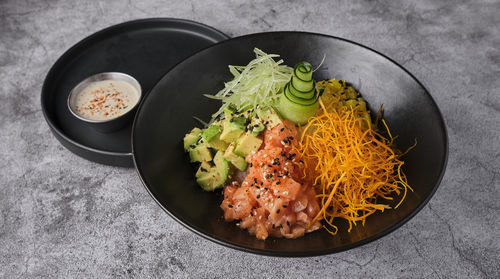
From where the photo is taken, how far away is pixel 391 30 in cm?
384

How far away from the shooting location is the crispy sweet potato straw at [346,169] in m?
2.12

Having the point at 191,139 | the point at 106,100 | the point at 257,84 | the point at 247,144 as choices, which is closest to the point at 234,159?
the point at 247,144

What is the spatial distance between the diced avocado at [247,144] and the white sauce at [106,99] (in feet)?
3.52

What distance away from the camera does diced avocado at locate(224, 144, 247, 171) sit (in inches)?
89.6

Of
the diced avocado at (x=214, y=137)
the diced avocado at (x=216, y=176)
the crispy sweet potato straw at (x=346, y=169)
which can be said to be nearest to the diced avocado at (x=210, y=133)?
the diced avocado at (x=214, y=137)

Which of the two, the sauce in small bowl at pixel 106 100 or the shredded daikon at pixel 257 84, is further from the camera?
the sauce in small bowl at pixel 106 100

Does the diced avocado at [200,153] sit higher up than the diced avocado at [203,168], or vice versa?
the diced avocado at [200,153]

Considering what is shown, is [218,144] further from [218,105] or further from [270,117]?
[218,105]

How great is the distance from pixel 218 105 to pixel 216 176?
62 cm

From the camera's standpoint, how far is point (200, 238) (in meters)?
2.49

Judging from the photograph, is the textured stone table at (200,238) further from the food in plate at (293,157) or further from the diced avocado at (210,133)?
the diced avocado at (210,133)

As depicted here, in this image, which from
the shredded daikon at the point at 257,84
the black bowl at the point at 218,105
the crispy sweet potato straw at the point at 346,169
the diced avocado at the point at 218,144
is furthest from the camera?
the shredded daikon at the point at 257,84

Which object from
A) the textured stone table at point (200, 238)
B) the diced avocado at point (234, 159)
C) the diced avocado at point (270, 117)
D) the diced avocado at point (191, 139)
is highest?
the diced avocado at point (270, 117)

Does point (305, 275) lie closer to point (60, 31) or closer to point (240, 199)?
point (240, 199)
